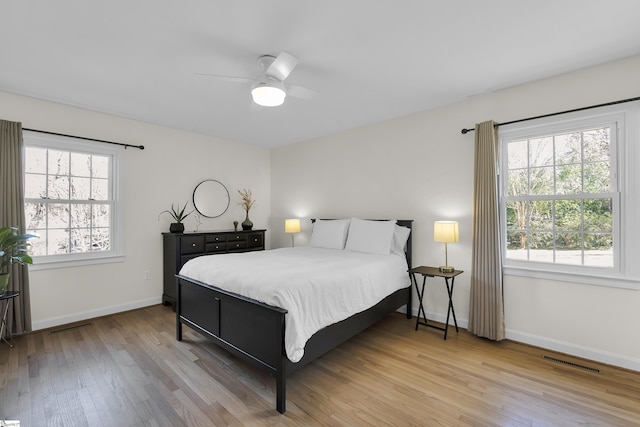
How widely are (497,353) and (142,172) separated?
4640 millimetres

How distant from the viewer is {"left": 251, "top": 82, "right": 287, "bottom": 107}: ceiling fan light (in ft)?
7.71

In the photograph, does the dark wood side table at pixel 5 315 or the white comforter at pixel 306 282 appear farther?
the dark wood side table at pixel 5 315

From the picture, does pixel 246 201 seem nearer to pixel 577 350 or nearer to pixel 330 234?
pixel 330 234

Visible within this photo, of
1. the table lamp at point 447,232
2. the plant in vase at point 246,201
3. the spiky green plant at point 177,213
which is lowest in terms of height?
the table lamp at point 447,232

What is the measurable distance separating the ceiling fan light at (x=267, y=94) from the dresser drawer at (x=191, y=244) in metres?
2.28

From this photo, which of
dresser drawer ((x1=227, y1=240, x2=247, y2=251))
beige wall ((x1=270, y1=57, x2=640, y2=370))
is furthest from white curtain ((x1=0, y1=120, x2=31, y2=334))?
beige wall ((x1=270, y1=57, x2=640, y2=370))

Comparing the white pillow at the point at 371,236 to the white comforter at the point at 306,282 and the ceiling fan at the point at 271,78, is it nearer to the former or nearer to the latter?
the white comforter at the point at 306,282

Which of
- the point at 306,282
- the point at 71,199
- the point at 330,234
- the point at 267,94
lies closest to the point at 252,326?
the point at 306,282

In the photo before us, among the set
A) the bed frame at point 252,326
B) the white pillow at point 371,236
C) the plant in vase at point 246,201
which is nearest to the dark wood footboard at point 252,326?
the bed frame at point 252,326

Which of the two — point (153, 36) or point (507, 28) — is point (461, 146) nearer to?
point (507, 28)

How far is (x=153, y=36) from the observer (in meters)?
2.08

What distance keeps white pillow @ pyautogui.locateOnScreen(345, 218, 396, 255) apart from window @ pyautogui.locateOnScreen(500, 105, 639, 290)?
1199mm

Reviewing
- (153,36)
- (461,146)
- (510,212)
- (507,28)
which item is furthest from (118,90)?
(510,212)

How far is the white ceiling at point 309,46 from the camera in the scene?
1820 mm
